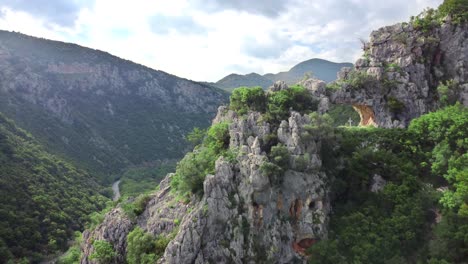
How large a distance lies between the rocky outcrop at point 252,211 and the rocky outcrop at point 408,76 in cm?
1952

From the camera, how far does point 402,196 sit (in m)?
37.9

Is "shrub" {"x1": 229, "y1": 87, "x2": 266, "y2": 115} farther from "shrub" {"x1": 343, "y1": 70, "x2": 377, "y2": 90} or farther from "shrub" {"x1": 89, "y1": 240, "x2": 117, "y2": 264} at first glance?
"shrub" {"x1": 89, "y1": 240, "x2": 117, "y2": 264}


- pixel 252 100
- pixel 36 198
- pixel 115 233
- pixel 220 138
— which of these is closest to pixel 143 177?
pixel 36 198

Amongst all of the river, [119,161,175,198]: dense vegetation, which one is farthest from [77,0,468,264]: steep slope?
[119,161,175,198]: dense vegetation

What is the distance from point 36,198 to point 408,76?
72459 millimetres

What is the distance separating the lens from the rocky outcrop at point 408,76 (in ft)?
178

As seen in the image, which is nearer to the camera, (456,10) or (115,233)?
(115,233)

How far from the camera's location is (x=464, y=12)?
55.2m

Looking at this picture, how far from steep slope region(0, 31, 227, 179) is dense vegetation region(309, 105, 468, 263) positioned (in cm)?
10213

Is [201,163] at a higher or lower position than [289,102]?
lower

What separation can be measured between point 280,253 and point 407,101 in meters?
32.5

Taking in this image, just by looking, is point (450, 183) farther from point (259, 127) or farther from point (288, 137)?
point (259, 127)

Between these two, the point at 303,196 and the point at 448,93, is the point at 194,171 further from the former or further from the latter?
the point at 448,93

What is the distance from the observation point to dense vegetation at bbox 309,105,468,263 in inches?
1308
